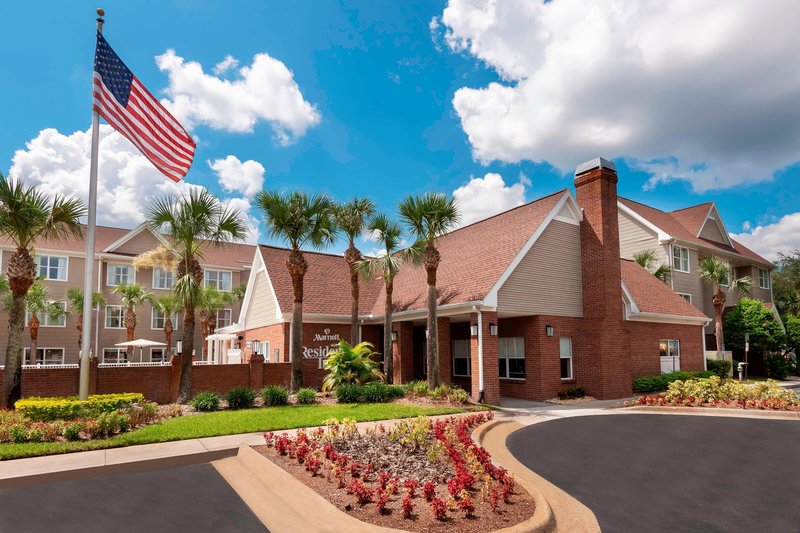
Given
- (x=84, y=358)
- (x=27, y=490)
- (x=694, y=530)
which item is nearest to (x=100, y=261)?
(x=84, y=358)

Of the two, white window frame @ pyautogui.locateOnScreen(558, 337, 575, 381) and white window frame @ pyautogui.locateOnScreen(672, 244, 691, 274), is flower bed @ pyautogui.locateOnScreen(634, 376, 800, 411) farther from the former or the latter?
white window frame @ pyautogui.locateOnScreen(672, 244, 691, 274)

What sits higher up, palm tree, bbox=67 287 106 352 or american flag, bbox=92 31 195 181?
american flag, bbox=92 31 195 181

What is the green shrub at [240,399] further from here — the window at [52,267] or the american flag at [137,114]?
the window at [52,267]

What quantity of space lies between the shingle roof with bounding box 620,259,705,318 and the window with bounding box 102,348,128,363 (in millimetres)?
33344

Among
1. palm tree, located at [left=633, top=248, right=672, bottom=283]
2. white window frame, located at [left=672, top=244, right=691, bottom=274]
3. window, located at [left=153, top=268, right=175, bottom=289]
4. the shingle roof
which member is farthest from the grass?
window, located at [left=153, top=268, right=175, bottom=289]

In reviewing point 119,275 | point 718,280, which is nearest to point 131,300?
point 119,275

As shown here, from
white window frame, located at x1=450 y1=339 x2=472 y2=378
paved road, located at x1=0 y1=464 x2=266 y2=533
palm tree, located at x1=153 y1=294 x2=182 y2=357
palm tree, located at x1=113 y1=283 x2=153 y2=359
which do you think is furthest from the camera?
palm tree, located at x1=153 y1=294 x2=182 y2=357

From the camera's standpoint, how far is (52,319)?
33406 millimetres

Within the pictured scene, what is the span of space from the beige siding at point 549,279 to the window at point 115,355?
98.4 ft

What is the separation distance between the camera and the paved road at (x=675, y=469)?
21.4 feet

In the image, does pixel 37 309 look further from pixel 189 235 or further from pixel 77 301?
pixel 189 235

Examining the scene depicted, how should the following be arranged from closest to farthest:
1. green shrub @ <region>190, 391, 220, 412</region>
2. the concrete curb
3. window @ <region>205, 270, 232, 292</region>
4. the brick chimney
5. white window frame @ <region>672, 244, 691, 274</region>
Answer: the concrete curb < green shrub @ <region>190, 391, 220, 412</region> < the brick chimney < white window frame @ <region>672, 244, 691, 274</region> < window @ <region>205, 270, 232, 292</region>

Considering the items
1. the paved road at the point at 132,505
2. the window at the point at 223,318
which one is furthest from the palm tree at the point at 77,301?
the paved road at the point at 132,505

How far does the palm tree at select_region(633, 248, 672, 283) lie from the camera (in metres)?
30.8
